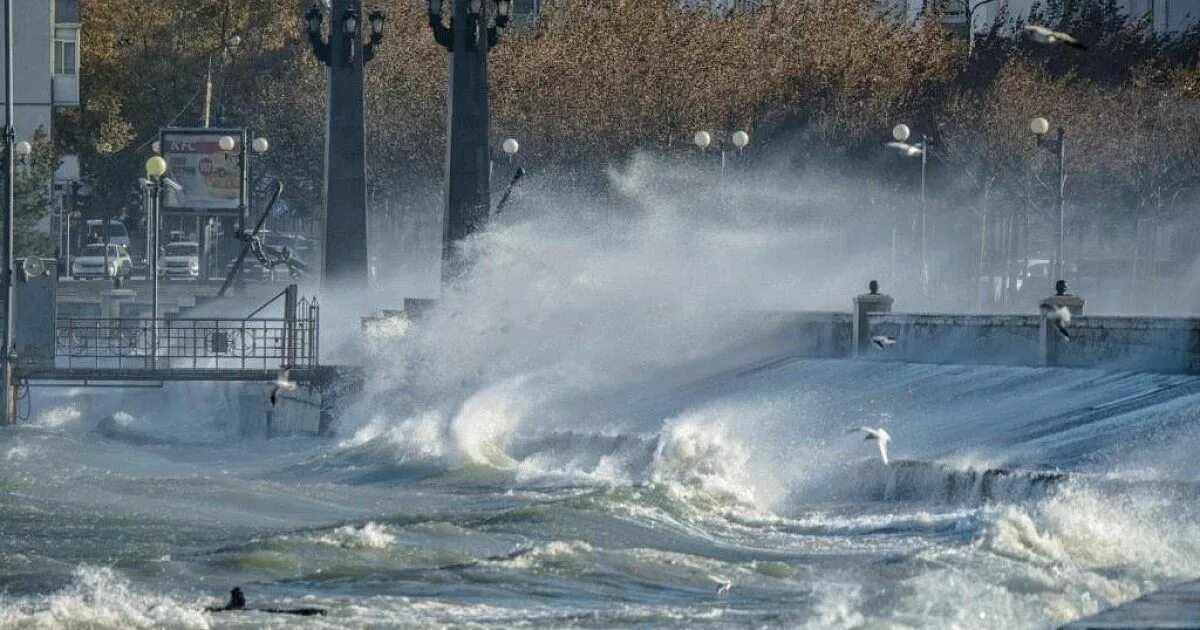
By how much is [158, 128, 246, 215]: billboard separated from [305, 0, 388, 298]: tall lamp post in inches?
416

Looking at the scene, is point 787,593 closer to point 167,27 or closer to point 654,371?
point 654,371

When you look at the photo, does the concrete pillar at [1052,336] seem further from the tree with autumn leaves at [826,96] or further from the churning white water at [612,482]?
the tree with autumn leaves at [826,96]

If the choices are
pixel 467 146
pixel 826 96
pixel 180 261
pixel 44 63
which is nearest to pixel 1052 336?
pixel 467 146

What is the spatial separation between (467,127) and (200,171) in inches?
671

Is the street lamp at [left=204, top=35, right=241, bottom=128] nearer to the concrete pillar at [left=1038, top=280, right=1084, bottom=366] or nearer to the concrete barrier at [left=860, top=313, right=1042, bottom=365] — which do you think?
the concrete barrier at [left=860, top=313, right=1042, bottom=365]

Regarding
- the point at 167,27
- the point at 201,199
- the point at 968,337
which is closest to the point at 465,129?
the point at 968,337

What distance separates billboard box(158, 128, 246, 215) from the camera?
181 feet

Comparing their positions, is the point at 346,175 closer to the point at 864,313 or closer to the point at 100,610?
the point at 864,313

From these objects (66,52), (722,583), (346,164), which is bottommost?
(722,583)

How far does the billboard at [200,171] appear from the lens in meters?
55.2

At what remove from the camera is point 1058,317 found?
24.9 metres

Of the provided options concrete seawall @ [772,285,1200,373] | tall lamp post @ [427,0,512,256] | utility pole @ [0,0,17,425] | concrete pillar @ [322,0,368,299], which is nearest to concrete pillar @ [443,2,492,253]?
tall lamp post @ [427,0,512,256]

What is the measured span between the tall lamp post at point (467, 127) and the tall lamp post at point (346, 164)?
3.68 m

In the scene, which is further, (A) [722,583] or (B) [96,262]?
(B) [96,262]
